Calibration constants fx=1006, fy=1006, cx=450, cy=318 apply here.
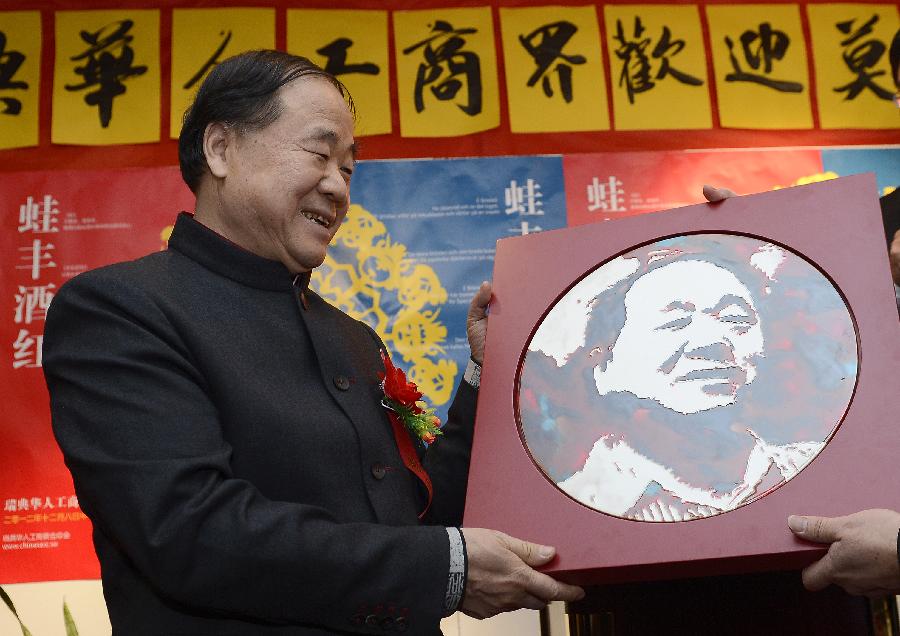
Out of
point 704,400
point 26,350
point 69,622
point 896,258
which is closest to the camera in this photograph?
point 704,400

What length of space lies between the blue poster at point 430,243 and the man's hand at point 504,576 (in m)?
1.57

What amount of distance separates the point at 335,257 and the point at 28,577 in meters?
1.24

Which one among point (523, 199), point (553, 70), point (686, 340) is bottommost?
point (686, 340)

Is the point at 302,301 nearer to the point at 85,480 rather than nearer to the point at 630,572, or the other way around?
the point at 85,480

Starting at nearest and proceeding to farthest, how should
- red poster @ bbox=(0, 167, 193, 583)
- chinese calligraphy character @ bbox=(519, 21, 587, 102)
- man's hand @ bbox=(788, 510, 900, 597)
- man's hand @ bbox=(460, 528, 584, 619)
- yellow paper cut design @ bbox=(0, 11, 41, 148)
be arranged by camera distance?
1. man's hand @ bbox=(788, 510, 900, 597)
2. man's hand @ bbox=(460, 528, 584, 619)
3. red poster @ bbox=(0, 167, 193, 583)
4. yellow paper cut design @ bbox=(0, 11, 41, 148)
5. chinese calligraphy character @ bbox=(519, 21, 587, 102)

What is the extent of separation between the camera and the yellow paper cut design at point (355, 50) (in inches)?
122

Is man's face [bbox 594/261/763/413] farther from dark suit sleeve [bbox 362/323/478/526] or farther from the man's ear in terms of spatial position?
the man's ear

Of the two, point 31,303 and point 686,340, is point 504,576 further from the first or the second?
point 31,303

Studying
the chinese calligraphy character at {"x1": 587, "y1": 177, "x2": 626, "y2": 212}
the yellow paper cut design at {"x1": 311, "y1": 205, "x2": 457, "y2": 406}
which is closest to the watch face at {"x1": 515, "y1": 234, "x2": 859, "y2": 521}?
the yellow paper cut design at {"x1": 311, "y1": 205, "x2": 457, "y2": 406}

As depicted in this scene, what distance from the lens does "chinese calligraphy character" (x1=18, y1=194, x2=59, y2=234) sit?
298 centimetres

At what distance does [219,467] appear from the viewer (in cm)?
130

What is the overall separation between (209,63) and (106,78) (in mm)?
316

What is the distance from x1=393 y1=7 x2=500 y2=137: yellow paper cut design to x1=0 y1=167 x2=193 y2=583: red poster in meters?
0.76

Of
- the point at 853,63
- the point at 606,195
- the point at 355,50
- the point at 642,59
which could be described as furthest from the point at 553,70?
the point at 853,63
